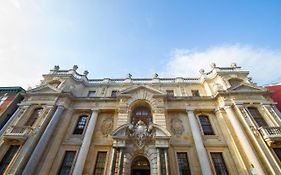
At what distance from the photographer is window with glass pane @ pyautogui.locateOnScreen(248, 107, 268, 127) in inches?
608

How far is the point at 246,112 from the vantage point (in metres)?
15.8

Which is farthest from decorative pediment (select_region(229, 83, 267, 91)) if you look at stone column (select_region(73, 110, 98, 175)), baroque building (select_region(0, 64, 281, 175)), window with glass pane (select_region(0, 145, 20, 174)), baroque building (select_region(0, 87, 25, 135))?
baroque building (select_region(0, 87, 25, 135))

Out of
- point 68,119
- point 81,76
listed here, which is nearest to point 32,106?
point 68,119

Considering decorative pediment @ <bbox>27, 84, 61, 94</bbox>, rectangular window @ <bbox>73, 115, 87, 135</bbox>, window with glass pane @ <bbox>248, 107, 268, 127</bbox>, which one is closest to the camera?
window with glass pane @ <bbox>248, 107, 268, 127</bbox>

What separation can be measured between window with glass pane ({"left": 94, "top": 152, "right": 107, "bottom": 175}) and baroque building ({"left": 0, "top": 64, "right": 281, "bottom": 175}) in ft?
0.28

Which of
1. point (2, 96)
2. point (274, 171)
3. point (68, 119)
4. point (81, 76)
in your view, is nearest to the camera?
point (274, 171)

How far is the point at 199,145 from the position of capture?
1448cm

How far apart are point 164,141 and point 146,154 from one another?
1985 millimetres

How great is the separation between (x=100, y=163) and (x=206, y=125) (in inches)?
461

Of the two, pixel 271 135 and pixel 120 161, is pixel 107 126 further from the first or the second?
pixel 271 135

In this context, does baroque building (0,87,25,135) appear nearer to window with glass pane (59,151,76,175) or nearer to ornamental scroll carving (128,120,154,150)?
window with glass pane (59,151,76,175)

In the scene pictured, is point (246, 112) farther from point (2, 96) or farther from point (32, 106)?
point (2, 96)

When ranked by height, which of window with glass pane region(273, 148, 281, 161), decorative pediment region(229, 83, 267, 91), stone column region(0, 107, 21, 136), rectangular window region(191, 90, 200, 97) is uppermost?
rectangular window region(191, 90, 200, 97)

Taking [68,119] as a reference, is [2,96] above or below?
above
